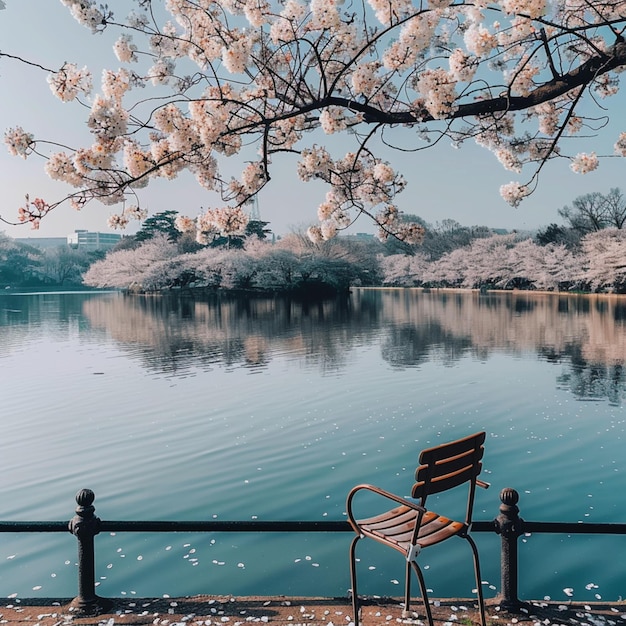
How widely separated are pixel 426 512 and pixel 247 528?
1.05 metres

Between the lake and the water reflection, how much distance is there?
0.19 metres

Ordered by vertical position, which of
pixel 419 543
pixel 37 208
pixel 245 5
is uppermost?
pixel 245 5

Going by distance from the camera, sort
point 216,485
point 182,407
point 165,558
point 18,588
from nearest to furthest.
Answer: point 18,588, point 165,558, point 216,485, point 182,407

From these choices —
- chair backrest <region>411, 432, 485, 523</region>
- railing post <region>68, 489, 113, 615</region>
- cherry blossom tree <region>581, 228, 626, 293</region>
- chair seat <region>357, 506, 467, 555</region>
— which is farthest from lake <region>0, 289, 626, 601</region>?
cherry blossom tree <region>581, 228, 626, 293</region>

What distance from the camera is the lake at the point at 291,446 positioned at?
5.77 meters

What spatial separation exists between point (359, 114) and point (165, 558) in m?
4.39

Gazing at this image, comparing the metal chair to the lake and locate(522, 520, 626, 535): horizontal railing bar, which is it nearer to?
locate(522, 520, 626, 535): horizontal railing bar

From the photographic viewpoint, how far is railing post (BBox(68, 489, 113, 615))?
3469mm

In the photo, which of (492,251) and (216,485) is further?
(492,251)

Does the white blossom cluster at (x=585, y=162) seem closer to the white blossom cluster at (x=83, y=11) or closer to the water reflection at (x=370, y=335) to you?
the white blossom cluster at (x=83, y=11)

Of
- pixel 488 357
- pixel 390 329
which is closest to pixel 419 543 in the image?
pixel 488 357

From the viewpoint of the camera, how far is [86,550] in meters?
3.53

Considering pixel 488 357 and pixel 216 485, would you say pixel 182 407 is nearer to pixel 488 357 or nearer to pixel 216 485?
pixel 216 485

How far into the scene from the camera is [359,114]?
14.9 ft
